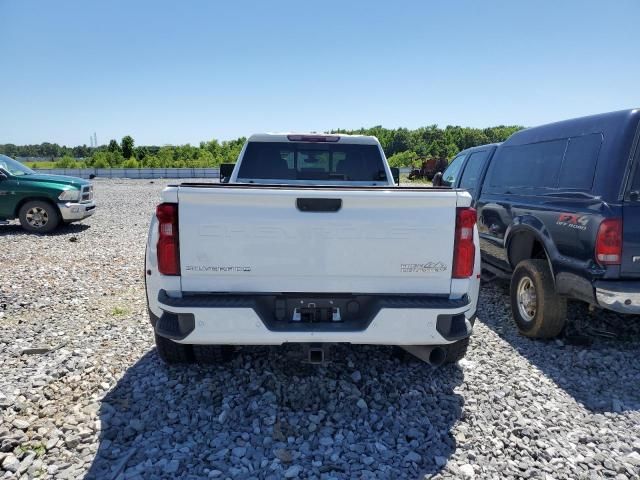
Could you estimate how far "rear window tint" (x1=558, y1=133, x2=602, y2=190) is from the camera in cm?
374

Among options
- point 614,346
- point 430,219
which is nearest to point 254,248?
point 430,219

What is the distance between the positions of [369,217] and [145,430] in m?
2.02

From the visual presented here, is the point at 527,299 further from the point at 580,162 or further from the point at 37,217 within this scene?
the point at 37,217

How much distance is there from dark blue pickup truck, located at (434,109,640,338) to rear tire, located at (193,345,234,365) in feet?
9.96

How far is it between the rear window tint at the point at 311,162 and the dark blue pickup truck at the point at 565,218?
1671mm

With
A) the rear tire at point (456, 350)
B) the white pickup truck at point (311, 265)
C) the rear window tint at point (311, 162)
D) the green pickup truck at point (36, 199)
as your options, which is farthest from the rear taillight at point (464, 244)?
the green pickup truck at point (36, 199)

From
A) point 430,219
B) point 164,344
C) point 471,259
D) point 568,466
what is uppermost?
point 430,219

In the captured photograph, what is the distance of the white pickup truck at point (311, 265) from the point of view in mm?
2668

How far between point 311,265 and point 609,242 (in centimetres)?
246

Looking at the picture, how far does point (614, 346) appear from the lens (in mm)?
4211

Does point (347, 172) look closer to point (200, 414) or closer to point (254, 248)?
point (254, 248)

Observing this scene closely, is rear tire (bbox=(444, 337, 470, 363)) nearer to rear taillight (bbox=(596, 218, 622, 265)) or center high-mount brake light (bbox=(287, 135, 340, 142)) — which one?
rear taillight (bbox=(596, 218, 622, 265))

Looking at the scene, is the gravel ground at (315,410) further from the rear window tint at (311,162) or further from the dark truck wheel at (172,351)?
the rear window tint at (311,162)

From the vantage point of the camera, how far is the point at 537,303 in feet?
14.0
